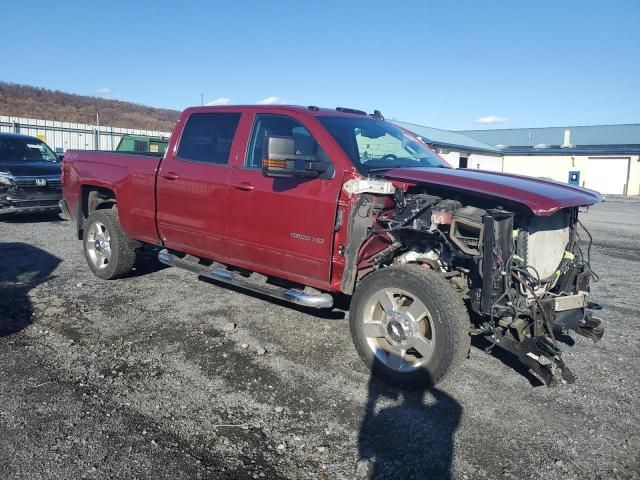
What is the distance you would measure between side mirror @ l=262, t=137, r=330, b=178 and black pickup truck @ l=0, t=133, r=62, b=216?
785 cm

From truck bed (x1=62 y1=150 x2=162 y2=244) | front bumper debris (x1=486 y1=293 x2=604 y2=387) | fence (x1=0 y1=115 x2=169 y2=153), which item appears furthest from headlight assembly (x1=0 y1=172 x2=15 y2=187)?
fence (x1=0 y1=115 x2=169 y2=153)

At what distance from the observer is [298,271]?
4.56m

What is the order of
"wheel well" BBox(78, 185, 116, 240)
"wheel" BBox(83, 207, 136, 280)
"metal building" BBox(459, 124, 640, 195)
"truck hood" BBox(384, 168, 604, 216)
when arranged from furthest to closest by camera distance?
1. "metal building" BBox(459, 124, 640, 195)
2. "wheel well" BBox(78, 185, 116, 240)
3. "wheel" BBox(83, 207, 136, 280)
4. "truck hood" BBox(384, 168, 604, 216)

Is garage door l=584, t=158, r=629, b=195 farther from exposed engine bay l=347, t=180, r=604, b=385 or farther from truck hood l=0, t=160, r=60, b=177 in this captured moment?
exposed engine bay l=347, t=180, r=604, b=385

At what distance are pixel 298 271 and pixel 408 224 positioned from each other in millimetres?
1097

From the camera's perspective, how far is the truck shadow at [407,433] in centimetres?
289

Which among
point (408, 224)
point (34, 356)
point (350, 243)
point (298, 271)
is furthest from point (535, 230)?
point (34, 356)

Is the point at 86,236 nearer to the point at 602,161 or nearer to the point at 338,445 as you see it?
the point at 338,445

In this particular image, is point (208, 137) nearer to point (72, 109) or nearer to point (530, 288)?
point (530, 288)

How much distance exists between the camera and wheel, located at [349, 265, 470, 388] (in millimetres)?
3604

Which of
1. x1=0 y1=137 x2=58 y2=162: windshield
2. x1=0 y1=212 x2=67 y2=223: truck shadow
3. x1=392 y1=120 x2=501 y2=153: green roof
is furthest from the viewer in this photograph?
x1=392 y1=120 x2=501 y2=153: green roof

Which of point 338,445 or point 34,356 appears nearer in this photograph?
point 338,445

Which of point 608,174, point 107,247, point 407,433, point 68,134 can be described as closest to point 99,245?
point 107,247

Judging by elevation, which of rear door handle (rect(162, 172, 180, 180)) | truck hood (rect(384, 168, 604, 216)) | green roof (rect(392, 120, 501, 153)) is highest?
green roof (rect(392, 120, 501, 153))
